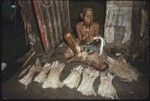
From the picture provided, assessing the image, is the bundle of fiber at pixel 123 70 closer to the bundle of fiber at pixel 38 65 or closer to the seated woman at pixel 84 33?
the seated woman at pixel 84 33

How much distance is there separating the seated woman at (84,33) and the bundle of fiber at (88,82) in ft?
2.36

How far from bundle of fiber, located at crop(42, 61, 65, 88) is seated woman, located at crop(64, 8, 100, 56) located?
639 mm

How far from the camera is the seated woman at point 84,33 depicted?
22.8 feet

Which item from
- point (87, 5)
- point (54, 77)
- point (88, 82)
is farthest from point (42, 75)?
point (87, 5)

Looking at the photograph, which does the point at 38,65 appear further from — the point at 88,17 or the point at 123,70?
the point at 123,70

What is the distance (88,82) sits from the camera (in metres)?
6.10

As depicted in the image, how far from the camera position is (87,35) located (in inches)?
293

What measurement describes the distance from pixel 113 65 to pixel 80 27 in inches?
59.1

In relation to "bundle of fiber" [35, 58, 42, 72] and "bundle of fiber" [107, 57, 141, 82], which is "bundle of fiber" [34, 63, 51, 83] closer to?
"bundle of fiber" [35, 58, 42, 72]

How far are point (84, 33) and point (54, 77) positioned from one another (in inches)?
70.3

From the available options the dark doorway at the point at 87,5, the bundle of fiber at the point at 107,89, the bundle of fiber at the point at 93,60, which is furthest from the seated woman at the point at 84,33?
the dark doorway at the point at 87,5

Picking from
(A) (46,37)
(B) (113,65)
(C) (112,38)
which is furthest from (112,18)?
(A) (46,37)

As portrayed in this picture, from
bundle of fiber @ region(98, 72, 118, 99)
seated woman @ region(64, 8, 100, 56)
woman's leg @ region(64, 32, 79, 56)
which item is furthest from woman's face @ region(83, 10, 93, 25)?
bundle of fiber @ region(98, 72, 118, 99)

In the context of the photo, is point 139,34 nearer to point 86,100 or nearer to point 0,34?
point 86,100
